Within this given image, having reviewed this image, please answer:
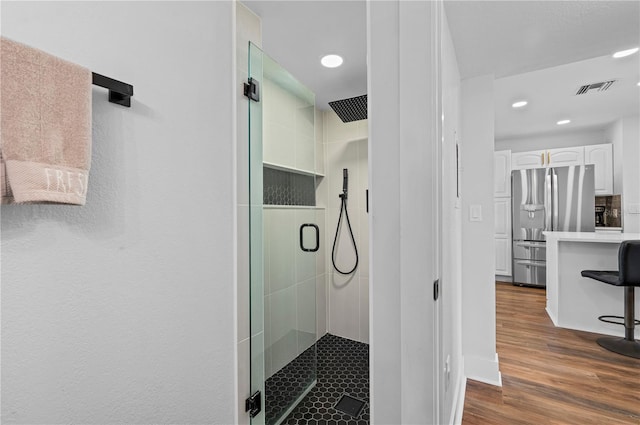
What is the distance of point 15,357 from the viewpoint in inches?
31.0

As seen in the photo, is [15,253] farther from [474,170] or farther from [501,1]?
[474,170]

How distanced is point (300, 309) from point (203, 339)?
86cm

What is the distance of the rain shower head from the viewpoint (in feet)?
7.68

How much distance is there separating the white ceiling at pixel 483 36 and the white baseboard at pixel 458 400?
2.00 meters

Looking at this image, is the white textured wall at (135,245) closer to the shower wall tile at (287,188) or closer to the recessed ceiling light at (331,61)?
the shower wall tile at (287,188)

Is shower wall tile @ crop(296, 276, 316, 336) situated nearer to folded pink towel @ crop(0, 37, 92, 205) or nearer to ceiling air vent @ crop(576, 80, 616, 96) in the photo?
folded pink towel @ crop(0, 37, 92, 205)

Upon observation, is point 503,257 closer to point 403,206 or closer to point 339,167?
point 339,167

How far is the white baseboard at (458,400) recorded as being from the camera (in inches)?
65.9

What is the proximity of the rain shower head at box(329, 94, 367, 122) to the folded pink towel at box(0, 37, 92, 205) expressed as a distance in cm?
177

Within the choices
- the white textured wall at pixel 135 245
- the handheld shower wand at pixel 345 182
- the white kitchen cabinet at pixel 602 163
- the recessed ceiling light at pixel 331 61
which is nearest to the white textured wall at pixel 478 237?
the recessed ceiling light at pixel 331 61

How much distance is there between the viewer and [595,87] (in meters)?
3.17

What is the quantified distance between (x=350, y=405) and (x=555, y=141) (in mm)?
5406

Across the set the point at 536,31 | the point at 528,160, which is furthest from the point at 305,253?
the point at 528,160

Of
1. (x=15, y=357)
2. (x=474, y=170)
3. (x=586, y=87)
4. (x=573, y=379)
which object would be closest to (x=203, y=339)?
(x=15, y=357)
